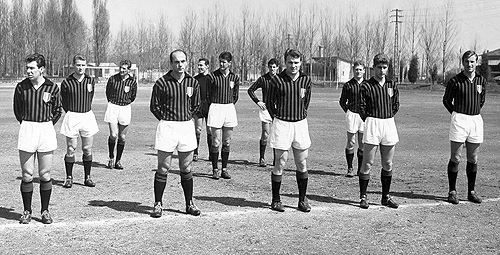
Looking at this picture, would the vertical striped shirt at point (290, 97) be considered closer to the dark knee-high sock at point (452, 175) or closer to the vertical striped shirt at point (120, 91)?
the dark knee-high sock at point (452, 175)

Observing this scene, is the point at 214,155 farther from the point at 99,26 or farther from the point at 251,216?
the point at 99,26

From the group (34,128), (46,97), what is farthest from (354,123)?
(34,128)

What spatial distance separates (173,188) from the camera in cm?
921

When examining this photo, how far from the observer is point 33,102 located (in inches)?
268

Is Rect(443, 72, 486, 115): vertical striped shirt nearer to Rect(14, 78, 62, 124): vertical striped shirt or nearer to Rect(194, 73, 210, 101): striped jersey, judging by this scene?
Rect(194, 73, 210, 101): striped jersey

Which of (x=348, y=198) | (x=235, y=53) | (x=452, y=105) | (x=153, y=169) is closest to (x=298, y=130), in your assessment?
(x=348, y=198)

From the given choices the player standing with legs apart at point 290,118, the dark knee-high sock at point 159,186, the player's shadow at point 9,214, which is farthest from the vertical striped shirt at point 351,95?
the player's shadow at point 9,214

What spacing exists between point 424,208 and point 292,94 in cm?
251

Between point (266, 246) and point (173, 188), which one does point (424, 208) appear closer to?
point (266, 246)

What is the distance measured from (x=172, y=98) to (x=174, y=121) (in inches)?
11.8

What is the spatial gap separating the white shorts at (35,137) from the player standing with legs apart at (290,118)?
2900 mm

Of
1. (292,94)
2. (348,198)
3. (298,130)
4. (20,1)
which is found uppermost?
(20,1)

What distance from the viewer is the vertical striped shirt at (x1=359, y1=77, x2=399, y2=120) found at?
7.94 metres

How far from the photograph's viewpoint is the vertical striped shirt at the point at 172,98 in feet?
23.8
